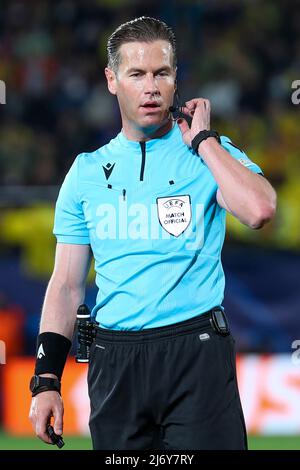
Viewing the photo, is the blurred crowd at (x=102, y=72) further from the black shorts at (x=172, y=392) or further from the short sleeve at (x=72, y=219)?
the black shorts at (x=172, y=392)

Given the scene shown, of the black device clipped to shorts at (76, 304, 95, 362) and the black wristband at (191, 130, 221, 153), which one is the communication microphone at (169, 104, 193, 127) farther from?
the black device clipped to shorts at (76, 304, 95, 362)

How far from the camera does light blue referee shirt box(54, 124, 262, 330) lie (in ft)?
13.1

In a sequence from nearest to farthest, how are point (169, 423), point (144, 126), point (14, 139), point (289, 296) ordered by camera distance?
1. point (169, 423)
2. point (144, 126)
3. point (289, 296)
4. point (14, 139)

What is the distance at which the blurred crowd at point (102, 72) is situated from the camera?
12.4m

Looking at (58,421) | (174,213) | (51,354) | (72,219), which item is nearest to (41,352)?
(51,354)

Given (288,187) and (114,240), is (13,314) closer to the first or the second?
(288,187)

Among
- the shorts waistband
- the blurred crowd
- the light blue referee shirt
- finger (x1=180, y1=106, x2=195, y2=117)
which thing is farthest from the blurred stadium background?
finger (x1=180, y1=106, x2=195, y2=117)

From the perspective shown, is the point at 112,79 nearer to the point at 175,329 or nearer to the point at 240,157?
the point at 240,157

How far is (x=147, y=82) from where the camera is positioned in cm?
416

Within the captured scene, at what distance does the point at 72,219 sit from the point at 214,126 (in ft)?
27.0

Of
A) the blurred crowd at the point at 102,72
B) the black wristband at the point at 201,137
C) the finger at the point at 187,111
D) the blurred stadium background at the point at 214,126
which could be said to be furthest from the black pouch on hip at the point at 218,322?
the blurred crowd at the point at 102,72

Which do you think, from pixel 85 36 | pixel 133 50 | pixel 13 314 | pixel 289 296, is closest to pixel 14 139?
pixel 85 36

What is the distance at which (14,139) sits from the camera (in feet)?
41.5

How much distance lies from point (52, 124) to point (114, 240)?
929 centimetres
